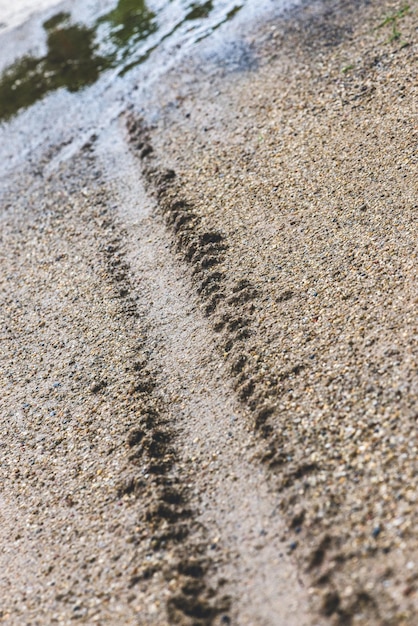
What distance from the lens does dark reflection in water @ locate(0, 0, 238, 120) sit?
1045 centimetres

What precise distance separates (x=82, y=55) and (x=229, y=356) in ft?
27.8

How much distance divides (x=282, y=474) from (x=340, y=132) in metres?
3.81

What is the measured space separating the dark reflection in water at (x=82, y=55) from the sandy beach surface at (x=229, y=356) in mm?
2980

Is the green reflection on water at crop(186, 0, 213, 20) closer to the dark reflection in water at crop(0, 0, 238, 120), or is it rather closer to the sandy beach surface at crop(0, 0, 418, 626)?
the dark reflection in water at crop(0, 0, 238, 120)

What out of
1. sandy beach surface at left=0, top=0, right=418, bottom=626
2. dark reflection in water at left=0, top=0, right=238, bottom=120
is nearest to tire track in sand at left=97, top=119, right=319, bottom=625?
sandy beach surface at left=0, top=0, right=418, bottom=626

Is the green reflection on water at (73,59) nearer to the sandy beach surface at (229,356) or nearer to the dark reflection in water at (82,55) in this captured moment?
the dark reflection in water at (82,55)

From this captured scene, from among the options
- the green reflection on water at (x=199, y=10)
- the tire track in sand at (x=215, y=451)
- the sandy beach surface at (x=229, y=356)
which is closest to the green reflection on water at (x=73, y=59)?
the green reflection on water at (x=199, y=10)

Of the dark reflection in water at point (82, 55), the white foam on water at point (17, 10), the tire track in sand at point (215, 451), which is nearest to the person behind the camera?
the tire track in sand at point (215, 451)

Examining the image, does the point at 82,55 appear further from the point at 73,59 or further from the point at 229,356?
the point at 229,356

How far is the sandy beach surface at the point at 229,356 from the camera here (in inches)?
135

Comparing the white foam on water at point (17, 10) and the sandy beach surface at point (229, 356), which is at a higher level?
the white foam on water at point (17, 10)

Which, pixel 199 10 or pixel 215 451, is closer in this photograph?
pixel 215 451

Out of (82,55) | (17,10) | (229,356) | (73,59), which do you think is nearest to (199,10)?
(82,55)

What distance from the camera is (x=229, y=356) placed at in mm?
4633
